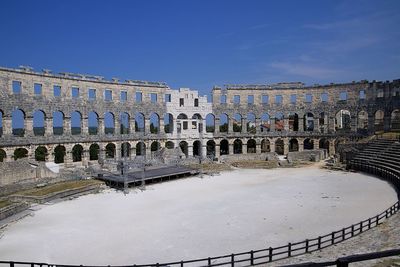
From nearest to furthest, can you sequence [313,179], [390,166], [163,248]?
[163,248] < [390,166] < [313,179]

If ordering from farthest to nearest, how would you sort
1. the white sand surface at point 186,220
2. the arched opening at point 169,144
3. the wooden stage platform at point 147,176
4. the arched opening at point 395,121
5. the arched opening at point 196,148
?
the arched opening at point 196,148 → the arched opening at point 169,144 → the arched opening at point 395,121 → the wooden stage platform at point 147,176 → the white sand surface at point 186,220

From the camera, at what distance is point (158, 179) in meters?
35.0

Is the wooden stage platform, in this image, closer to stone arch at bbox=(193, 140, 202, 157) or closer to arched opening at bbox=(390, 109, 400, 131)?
stone arch at bbox=(193, 140, 202, 157)

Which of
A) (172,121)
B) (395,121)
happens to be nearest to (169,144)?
(172,121)

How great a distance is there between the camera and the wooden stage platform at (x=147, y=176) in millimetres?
32031

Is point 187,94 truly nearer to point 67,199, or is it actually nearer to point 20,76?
point 20,76

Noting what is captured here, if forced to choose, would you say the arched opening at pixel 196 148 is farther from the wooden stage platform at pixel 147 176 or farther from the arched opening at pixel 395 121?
the arched opening at pixel 395 121

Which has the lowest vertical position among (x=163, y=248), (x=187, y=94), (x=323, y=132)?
(x=163, y=248)

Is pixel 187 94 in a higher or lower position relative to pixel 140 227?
higher

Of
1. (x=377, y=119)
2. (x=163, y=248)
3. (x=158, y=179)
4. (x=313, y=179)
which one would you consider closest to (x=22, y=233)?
(x=163, y=248)

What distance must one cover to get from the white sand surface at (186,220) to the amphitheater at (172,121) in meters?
7.72

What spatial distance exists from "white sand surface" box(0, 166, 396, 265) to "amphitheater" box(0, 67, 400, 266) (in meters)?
7.72

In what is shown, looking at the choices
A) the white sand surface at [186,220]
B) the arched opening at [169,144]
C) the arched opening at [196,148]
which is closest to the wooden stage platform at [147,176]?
the white sand surface at [186,220]

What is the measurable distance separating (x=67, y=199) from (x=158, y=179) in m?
9.83
